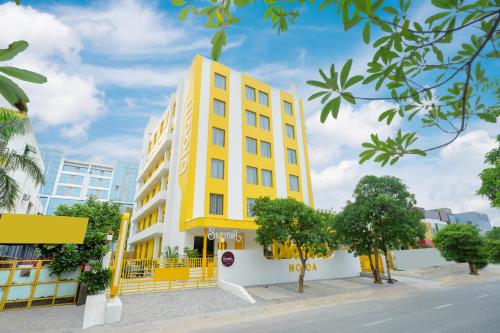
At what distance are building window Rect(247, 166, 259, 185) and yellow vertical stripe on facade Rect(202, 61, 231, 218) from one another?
2.13m

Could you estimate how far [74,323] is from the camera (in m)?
8.44

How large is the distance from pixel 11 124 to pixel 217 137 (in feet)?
44.4

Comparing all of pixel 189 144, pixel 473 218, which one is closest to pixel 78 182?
pixel 189 144

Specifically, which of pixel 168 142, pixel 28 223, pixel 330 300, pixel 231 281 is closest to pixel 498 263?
pixel 330 300

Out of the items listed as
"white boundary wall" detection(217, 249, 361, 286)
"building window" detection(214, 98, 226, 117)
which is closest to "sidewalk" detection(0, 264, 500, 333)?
"white boundary wall" detection(217, 249, 361, 286)

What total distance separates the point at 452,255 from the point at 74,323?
29325mm

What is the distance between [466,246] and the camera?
913 inches

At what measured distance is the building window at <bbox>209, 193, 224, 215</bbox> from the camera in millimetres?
20031

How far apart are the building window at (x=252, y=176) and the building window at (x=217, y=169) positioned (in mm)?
2431

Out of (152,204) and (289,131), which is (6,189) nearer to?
(152,204)

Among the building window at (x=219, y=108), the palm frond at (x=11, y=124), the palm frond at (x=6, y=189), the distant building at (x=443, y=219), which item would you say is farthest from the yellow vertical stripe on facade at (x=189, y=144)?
the distant building at (x=443, y=219)

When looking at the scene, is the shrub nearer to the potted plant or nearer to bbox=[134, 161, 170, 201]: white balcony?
the potted plant

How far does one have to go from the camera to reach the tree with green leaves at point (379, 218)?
662 inches

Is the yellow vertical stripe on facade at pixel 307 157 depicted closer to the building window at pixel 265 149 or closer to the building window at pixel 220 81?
the building window at pixel 265 149
